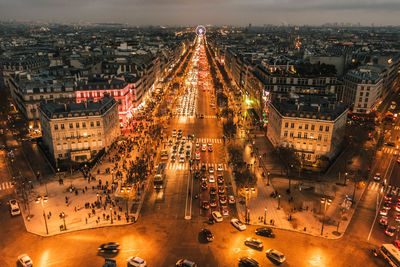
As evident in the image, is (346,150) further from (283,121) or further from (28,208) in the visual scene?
(28,208)

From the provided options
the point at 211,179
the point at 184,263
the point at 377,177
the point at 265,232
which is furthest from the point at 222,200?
the point at 377,177

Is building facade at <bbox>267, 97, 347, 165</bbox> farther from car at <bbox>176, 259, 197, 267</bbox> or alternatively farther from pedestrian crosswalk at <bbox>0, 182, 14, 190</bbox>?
pedestrian crosswalk at <bbox>0, 182, 14, 190</bbox>

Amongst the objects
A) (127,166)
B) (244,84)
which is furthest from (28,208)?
(244,84)

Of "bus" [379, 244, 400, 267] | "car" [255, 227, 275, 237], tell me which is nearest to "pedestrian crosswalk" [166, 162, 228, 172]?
"car" [255, 227, 275, 237]

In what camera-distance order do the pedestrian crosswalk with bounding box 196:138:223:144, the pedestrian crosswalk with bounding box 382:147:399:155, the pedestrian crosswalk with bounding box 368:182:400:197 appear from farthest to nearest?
1. the pedestrian crosswalk with bounding box 196:138:223:144
2. the pedestrian crosswalk with bounding box 382:147:399:155
3. the pedestrian crosswalk with bounding box 368:182:400:197

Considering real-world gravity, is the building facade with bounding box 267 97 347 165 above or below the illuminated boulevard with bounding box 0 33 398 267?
above

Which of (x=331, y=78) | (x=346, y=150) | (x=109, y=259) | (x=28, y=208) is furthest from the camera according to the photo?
(x=331, y=78)
